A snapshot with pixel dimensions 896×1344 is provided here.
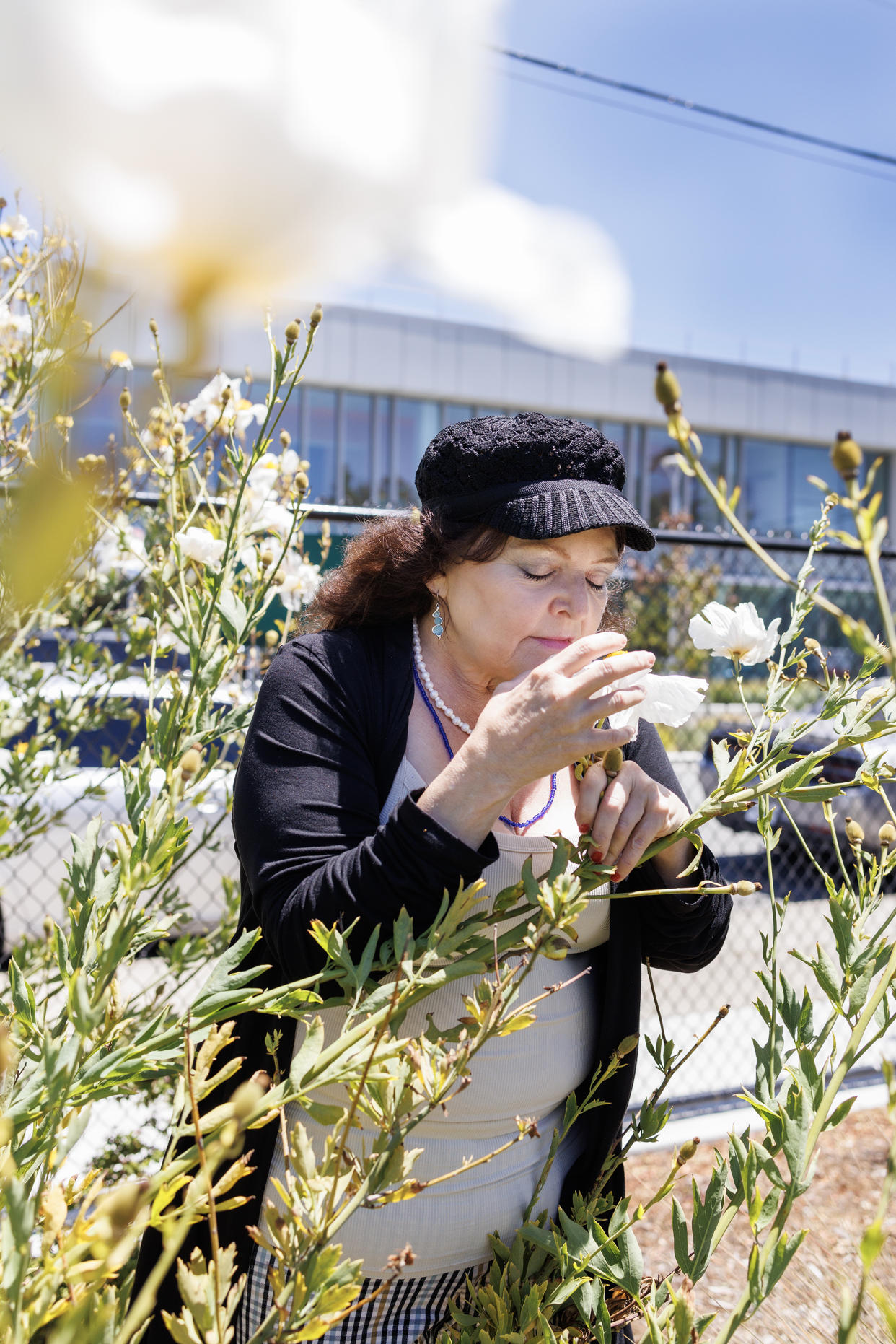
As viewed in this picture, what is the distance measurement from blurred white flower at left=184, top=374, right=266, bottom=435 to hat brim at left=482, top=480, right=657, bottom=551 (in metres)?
0.30

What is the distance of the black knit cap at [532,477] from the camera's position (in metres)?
1.10

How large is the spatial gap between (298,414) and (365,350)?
0.53 m

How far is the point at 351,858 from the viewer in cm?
93

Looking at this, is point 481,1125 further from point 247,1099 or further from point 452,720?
point 247,1099

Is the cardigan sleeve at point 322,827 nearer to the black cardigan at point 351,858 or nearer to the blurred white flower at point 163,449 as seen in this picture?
the black cardigan at point 351,858

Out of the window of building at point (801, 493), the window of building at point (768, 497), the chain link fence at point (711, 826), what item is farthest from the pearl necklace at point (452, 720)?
the window of building at point (768, 497)

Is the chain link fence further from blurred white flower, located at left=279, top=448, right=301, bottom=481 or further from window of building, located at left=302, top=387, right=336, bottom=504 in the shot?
window of building, located at left=302, top=387, right=336, bottom=504

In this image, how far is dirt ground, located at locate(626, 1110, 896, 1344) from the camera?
69.5 inches

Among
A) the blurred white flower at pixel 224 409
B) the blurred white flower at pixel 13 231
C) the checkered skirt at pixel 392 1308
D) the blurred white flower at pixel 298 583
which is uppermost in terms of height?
the blurred white flower at pixel 13 231

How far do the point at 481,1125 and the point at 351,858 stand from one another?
1.37ft

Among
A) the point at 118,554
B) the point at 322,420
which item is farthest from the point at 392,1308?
the point at 118,554

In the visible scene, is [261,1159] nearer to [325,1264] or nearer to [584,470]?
[325,1264]

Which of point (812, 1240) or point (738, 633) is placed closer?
point (738, 633)

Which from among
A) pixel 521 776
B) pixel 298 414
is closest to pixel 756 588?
pixel 298 414
